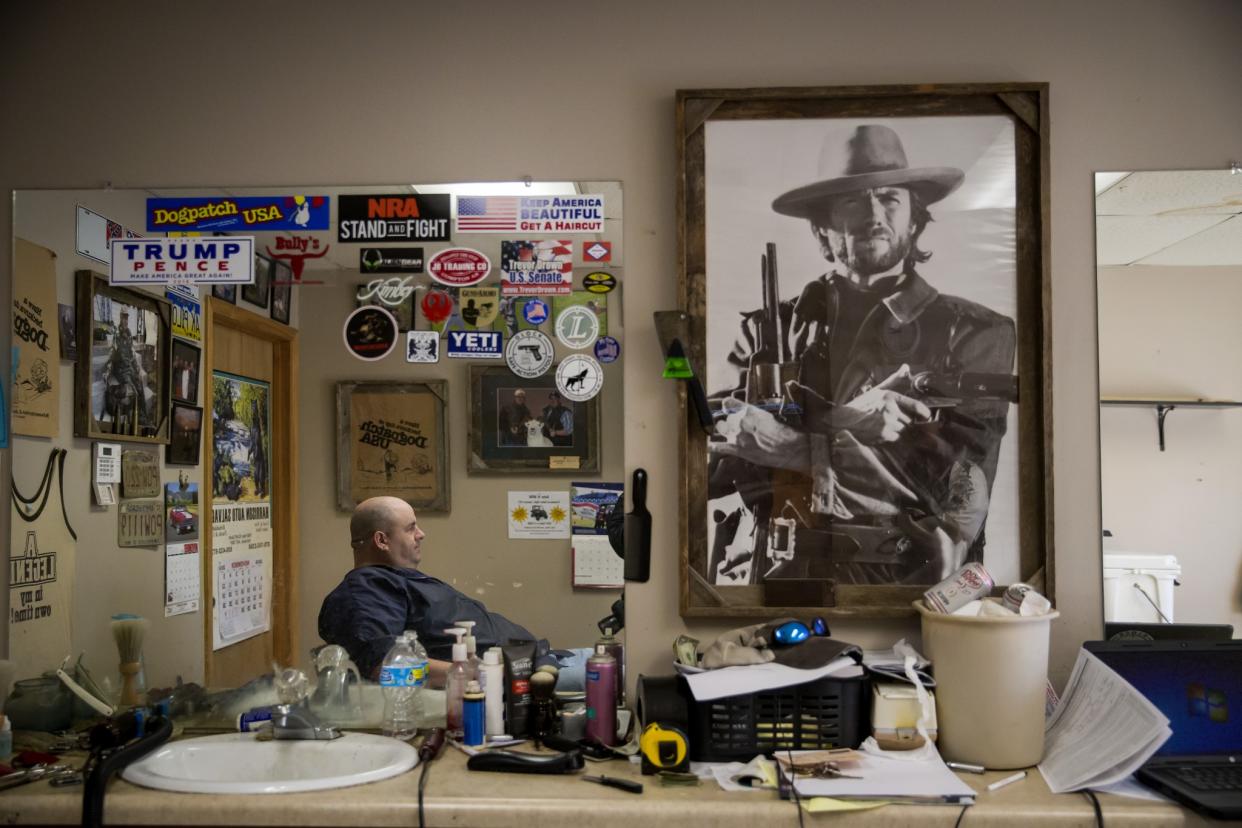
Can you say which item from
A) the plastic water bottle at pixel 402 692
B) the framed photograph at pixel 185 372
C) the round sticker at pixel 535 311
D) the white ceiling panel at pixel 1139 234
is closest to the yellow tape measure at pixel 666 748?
the plastic water bottle at pixel 402 692

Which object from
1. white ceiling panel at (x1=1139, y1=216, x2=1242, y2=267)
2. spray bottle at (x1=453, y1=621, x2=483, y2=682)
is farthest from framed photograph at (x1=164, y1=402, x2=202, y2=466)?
white ceiling panel at (x1=1139, y1=216, x2=1242, y2=267)

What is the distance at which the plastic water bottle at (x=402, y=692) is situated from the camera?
2180mm

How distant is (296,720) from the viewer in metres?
2.13

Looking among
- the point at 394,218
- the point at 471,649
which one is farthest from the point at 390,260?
the point at 471,649

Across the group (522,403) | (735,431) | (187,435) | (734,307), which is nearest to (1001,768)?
(735,431)

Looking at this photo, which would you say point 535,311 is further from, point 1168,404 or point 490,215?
point 1168,404

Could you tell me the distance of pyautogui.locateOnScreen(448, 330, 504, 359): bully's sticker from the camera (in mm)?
2303

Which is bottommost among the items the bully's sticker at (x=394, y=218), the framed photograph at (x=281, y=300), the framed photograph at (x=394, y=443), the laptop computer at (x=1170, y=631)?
the laptop computer at (x=1170, y=631)

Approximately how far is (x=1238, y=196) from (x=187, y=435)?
2.43 meters

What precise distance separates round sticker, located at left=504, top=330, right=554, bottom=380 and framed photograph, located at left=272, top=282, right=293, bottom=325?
52 centimetres

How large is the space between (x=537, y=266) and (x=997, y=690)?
131 cm

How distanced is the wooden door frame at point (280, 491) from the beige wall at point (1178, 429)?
182 centimetres

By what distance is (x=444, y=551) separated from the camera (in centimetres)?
229

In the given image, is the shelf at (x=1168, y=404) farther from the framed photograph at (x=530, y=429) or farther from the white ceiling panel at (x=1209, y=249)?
the framed photograph at (x=530, y=429)
